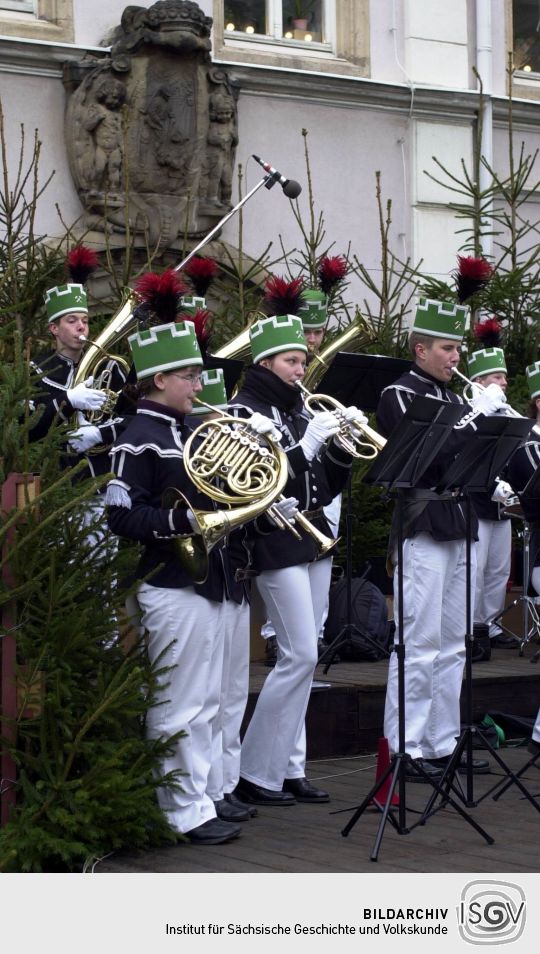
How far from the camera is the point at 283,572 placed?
22.4ft

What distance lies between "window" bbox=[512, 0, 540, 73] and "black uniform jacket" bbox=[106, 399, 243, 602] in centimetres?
1125

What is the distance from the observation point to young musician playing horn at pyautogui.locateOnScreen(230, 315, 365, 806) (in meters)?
6.82

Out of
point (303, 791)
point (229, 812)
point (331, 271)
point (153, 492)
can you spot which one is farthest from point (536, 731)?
point (153, 492)

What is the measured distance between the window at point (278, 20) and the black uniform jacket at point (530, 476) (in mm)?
A: 7387

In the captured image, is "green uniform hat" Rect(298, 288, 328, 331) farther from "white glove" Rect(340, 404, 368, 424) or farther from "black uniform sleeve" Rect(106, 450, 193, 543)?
"black uniform sleeve" Rect(106, 450, 193, 543)

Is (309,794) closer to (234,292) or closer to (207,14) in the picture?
(234,292)

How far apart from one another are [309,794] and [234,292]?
205 inches

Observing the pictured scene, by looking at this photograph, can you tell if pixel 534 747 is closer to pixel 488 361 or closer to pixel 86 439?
pixel 488 361

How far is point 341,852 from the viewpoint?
20.0 ft

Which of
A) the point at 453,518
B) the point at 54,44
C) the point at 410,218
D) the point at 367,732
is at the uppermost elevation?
the point at 54,44

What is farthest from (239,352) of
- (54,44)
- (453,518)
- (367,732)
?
(54,44)

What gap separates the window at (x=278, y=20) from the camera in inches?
577

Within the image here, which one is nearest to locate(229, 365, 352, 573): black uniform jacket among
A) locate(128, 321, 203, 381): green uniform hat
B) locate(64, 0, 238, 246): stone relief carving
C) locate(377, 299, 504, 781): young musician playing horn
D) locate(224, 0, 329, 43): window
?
locate(377, 299, 504, 781): young musician playing horn
